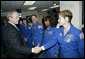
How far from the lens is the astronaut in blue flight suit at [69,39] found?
241cm

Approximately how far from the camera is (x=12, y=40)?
2.35m

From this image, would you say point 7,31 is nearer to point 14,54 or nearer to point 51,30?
point 14,54

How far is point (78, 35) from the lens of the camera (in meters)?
2.40

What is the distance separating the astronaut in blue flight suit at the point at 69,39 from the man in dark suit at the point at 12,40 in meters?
0.47

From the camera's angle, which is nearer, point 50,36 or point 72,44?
point 72,44

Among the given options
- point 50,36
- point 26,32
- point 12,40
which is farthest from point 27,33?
point 12,40

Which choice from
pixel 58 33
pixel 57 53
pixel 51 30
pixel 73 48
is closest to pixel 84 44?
pixel 73 48

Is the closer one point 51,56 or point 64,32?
point 64,32

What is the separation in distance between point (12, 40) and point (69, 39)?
2.22ft

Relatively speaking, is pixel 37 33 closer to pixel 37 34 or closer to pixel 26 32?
pixel 37 34

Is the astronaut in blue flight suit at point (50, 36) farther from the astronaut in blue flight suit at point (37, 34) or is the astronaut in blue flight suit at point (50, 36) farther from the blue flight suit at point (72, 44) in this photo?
the blue flight suit at point (72, 44)

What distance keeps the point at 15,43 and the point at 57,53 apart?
2.60ft

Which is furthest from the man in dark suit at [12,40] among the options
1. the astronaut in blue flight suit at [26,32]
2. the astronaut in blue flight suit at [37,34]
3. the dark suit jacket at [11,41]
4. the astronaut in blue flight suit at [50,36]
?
the astronaut in blue flight suit at [26,32]

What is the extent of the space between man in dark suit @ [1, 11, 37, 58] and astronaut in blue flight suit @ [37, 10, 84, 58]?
466mm
